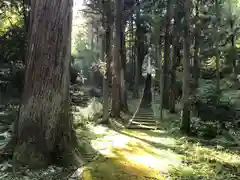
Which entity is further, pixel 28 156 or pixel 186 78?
pixel 186 78

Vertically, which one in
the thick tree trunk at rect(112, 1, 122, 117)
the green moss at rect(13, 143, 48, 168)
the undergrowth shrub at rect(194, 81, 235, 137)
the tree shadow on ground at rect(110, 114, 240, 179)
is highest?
the thick tree trunk at rect(112, 1, 122, 117)

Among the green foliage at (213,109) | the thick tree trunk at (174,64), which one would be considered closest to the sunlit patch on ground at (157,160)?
the green foliage at (213,109)

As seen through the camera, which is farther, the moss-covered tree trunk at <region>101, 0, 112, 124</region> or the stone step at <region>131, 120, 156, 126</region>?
the stone step at <region>131, 120, 156, 126</region>

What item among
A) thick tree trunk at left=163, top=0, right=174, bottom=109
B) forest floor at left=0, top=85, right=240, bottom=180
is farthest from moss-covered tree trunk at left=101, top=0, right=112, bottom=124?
thick tree trunk at left=163, top=0, right=174, bottom=109

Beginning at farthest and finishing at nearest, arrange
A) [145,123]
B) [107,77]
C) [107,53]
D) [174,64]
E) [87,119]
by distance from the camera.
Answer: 1. [174,64]
2. [145,123]
3. [107,53]
4. [87,119]
5. [107,77]

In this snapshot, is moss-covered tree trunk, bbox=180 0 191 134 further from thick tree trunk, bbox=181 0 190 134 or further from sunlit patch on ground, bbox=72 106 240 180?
sunlit patch on ground, bbox=72 106 240 180

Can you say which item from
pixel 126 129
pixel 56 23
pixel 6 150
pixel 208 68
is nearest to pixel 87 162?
pixel 6 150

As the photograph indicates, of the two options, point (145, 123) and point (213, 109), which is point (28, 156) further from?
point (213, 109)

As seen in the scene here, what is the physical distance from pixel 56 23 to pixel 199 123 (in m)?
7.89

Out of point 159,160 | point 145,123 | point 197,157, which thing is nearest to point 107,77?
point 145,123

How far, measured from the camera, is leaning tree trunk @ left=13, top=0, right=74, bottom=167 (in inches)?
189

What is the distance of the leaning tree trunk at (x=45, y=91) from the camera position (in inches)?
189

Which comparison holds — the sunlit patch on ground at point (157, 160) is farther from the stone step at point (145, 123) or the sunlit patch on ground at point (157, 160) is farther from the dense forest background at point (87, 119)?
the stone step at point (145, 123)

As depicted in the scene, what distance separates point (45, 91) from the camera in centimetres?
495
